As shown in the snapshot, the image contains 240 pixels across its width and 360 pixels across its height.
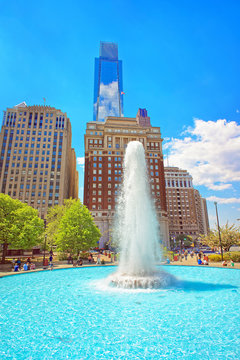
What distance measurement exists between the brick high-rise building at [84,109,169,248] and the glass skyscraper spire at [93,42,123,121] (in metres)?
69.7

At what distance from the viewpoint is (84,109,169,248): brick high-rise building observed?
78750mm

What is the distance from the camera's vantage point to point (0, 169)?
86875 mm

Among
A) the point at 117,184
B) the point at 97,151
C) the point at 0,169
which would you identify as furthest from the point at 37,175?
the point at 117,184

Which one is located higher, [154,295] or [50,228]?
[50,228]

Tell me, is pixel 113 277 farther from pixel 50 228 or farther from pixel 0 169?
pixel 0 169

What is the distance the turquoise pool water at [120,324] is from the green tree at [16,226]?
48.4 ft

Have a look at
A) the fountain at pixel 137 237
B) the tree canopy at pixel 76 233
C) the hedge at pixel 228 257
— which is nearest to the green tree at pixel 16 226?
the tree canopy at pixel 76 233

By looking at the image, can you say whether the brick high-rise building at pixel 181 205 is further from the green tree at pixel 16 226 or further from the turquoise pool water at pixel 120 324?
the turquoise pool water at pixel 120 324

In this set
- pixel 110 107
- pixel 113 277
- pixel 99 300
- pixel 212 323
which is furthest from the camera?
pixel 110 107

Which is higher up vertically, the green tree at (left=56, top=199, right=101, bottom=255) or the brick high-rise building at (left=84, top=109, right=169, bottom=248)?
the brick high-rise building at (left=84, top=109, right=169, bottom=248)

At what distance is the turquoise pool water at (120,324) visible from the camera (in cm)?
708

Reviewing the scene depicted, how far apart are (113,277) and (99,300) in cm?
462

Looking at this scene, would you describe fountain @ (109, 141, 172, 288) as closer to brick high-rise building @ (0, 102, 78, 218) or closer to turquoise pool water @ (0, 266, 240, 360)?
turquoise pool water @ (0, 266, 240, 360)

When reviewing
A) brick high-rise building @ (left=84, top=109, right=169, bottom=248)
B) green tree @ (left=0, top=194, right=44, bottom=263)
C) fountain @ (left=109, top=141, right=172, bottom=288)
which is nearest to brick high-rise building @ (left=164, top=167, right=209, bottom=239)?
brick high-rise building @ (left=84, top=109, right=169, bottom=248)
